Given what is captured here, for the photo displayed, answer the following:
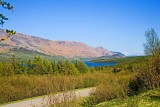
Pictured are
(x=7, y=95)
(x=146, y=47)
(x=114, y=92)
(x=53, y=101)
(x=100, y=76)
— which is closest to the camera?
(x=53, y=101)

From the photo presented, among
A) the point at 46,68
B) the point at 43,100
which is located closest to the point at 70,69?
the point at 46,68

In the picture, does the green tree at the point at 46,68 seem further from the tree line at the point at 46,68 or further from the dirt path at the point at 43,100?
the dirt path at the point at 43,100

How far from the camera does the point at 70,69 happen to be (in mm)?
42062

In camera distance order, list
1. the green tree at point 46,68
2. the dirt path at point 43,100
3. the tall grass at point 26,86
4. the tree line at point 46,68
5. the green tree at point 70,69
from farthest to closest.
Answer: the green tree at point 46,68 < the tree line at point 46,68 < the green tree at point 70,69 < the tall grass at point 26,86 < the dirt path at point 43,100

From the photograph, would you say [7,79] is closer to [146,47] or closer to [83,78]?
[83,78]

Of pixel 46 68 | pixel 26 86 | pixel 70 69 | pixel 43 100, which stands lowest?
pixel 26 86

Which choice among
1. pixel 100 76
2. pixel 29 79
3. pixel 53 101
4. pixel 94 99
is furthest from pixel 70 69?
pixel 53 101

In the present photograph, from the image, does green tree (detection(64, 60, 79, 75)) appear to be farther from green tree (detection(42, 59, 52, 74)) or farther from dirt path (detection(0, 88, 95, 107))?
dirt path (detection(0, 88, 95, 107))

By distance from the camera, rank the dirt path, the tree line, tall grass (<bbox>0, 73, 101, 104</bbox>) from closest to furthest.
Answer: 1. the dirt path
2. tall grass (<bbox>0, 73, 101, 104</bbox>)
3. the tree line

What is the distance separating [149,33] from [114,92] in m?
44.0

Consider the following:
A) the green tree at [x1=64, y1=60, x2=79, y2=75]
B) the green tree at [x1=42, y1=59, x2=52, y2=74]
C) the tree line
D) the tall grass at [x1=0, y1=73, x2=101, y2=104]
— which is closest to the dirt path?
the tall grass at [x1=0, y1=73, x2=101, y2=104]

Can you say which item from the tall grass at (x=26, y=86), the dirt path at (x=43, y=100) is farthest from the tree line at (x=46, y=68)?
the dirt path at (x=43, y=100)

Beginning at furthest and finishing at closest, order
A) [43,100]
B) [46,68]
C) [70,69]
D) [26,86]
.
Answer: [46,68] < [70,69] < [26,86] < [43,100]

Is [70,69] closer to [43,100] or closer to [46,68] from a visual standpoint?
[46,68]
